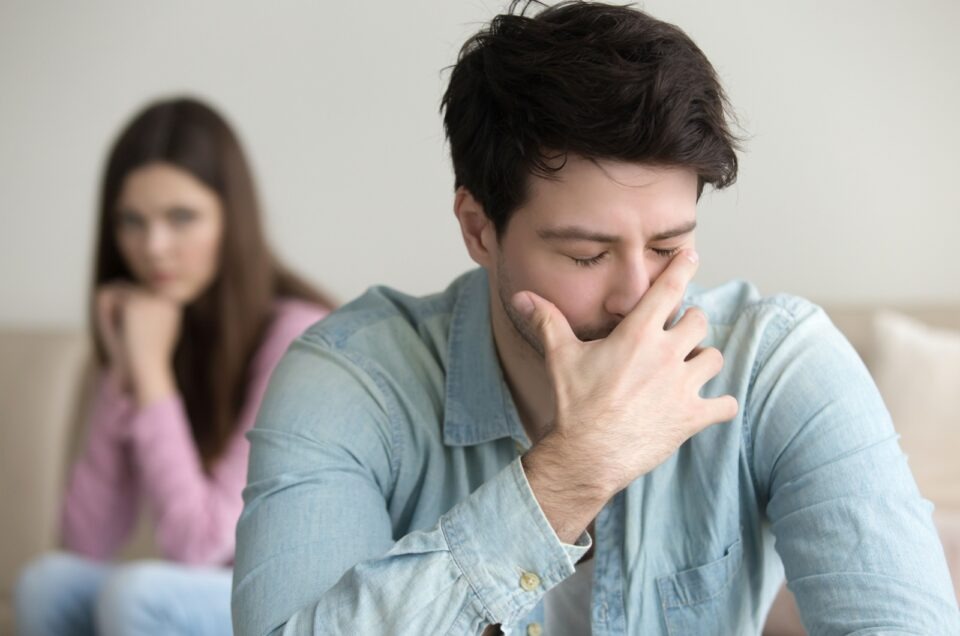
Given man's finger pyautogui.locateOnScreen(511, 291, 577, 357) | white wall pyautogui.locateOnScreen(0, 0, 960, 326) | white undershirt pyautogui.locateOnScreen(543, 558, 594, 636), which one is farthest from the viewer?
white wall pyautogui.locateOnScreen(0, 0, 960, 326)

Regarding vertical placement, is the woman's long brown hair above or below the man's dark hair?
below

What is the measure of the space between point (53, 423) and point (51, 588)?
79 cm

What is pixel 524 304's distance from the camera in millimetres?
1171

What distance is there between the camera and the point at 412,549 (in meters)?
1.03

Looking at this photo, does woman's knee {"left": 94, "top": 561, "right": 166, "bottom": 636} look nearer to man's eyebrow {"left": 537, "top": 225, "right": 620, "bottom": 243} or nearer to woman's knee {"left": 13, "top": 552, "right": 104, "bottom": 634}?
woman's knee {"left": 13, "top": 552, "right": 104, "bottom": 634}

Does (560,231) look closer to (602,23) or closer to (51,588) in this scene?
(602,23)

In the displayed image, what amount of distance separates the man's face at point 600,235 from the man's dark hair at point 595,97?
0.02 metres

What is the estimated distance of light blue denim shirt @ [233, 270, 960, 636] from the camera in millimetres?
1023

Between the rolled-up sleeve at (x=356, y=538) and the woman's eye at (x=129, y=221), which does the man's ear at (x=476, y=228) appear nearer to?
the rolled-up sleeve at (x=356, y=538)

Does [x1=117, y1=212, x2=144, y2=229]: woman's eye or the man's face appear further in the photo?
[x1=117, y1=212, x2=144, y2=229]: woman's eye

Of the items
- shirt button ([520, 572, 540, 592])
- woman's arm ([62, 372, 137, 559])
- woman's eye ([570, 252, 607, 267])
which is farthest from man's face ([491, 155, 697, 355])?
woman's arm ([62, 372, 137, 559])

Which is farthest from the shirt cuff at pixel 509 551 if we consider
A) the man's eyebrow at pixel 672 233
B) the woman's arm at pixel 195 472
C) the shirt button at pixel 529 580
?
the woman's arm at pixel 195 472

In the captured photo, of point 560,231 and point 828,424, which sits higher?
point 560,231

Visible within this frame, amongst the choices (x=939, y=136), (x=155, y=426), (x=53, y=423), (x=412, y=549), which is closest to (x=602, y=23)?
(x=412, y=549)
